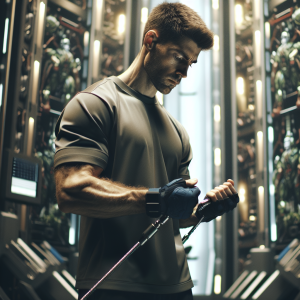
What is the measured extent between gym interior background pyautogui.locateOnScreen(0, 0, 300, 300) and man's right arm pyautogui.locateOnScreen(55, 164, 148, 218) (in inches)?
108

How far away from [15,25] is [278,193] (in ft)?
10.7

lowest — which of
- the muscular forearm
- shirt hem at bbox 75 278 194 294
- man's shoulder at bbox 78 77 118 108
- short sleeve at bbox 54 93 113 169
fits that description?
shirt hem at bbox 75 278 194 294

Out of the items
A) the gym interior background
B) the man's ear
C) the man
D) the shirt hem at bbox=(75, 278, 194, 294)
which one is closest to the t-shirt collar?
the man

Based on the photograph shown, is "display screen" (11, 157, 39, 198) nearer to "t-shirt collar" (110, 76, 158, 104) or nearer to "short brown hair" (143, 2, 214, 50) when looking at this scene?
"t-shirt collar" (110, 76, 158, 104)

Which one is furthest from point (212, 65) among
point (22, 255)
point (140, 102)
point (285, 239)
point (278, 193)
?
point (140, 102)

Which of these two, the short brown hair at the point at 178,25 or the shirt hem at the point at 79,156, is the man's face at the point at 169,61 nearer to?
the short brown hair at the point at 178,25

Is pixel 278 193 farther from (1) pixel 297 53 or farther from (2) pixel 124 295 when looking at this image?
(2) pixel 124 295

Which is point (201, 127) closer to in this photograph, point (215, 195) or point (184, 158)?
point (184, 158)

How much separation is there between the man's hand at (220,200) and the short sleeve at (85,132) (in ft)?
1.16

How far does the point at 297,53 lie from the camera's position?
181 inches

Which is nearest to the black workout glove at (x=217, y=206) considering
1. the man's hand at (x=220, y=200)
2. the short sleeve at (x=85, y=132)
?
the man's hand at (x=220, y=200)

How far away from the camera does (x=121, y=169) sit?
1254mm

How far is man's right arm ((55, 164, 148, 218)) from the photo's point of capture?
3.62 feet

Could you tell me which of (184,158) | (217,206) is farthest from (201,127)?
(217,206)
